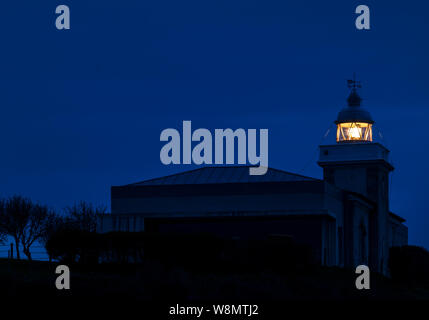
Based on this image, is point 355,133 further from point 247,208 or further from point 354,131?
point 247,208

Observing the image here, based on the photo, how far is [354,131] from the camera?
65.8m

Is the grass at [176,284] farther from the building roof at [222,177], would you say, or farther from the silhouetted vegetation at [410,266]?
the building roof at [222,177]

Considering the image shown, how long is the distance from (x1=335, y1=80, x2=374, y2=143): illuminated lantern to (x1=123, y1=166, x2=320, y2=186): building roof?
34.8 feet

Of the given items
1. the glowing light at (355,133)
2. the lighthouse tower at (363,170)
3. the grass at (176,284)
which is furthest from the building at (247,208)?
the grass at (176,284)

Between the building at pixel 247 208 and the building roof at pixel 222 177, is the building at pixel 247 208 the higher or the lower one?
the lower one

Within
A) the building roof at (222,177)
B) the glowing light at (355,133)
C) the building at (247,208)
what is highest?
the glowing light at (355,133)

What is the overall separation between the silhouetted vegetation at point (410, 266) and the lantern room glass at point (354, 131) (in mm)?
10428

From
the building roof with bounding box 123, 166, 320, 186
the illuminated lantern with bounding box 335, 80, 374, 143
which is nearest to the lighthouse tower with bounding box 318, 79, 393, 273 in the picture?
the illuminated lantern with bounding box 335, 80, 374, 143

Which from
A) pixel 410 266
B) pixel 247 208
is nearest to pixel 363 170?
pixel 410 266

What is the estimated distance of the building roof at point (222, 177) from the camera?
2179 inches

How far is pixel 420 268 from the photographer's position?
5581 centimetres

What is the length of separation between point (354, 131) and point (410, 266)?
40.6ft
